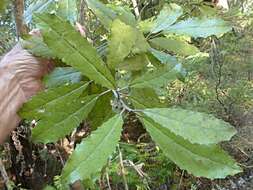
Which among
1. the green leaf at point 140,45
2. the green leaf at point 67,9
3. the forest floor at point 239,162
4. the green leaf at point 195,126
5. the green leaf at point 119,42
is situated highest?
the green leaf at point 67,9

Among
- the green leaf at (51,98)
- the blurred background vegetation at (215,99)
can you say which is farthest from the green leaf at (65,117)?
the blurred background vegetation at (215,99)

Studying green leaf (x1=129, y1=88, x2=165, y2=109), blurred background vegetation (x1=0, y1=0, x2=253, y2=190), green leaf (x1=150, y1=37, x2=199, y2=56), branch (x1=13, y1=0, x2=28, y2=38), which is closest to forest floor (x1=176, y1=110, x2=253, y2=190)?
blurred background vegetation (x1=0, y1=0, x2=253, y2=190)

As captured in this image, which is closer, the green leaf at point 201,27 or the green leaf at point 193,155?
the green leaf at point 193,155

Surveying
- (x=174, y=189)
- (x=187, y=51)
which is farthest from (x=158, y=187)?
(x=187, y=51)

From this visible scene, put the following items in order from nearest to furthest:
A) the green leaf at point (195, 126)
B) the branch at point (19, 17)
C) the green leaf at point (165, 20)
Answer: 1. the green leaf at point (195, 126)
2. the green leaf at point (165, 20)
3. the branch at point (19, 17)

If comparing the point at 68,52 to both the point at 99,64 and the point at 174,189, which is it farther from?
the point at 174,189

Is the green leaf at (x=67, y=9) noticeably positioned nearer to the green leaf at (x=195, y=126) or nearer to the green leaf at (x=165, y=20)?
the green leaf at (x=165, y=20)

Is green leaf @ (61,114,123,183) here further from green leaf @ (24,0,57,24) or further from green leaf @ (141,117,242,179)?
green leaf @ (24,0,57,24)

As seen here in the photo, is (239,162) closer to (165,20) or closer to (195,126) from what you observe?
(165,20)
